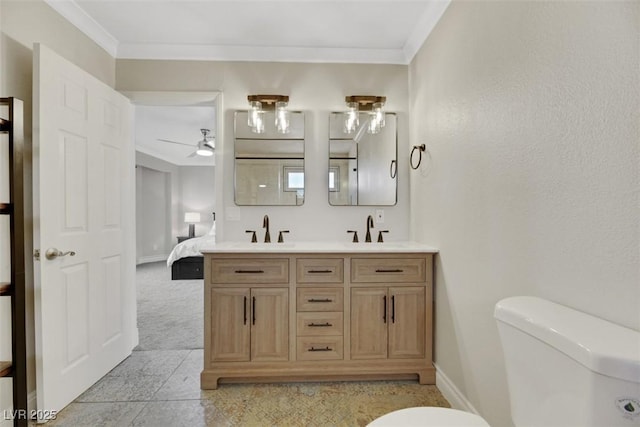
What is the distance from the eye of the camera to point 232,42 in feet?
7.79

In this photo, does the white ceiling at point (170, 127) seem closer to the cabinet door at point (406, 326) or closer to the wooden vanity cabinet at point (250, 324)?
the wooden vanity cabinet at point (250, 324)

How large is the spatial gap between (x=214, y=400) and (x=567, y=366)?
1.84 m

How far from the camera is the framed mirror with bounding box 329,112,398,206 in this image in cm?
252

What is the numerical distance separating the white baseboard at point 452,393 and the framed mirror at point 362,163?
1.29 m

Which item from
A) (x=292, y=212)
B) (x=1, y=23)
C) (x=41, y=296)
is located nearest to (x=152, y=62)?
(x=1, y=23)

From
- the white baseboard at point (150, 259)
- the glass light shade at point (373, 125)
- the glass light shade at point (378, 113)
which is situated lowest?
the white baseboard at point (150, 259)

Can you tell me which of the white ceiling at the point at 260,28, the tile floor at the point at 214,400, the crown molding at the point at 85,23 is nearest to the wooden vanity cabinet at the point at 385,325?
the tile floor at the point at 214,400

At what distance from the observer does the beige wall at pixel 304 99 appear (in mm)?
2453

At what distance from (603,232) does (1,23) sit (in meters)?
2.78

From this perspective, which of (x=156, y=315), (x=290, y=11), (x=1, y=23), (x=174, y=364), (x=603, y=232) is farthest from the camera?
(x=156, y=315)

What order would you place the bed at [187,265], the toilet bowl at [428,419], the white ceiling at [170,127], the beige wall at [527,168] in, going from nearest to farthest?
the beige wall at [527,168]
the toilet bowl at [428,419]
the white ceiling at [170,127]
the bed at [187,265]

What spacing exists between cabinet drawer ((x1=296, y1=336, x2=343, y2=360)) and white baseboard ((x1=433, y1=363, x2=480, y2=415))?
2.12 ft

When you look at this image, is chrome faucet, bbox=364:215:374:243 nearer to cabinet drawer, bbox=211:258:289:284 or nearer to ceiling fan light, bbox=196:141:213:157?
cabinet drawer, bbox=211:258:289:284

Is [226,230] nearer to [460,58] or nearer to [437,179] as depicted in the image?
[437,179]
